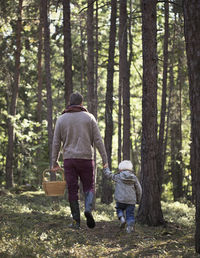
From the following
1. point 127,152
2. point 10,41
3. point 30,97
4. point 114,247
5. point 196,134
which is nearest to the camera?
point 196,134

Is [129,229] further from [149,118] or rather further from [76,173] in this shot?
[149,118]

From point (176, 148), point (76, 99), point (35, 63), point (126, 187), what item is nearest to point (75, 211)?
point (126, 187)

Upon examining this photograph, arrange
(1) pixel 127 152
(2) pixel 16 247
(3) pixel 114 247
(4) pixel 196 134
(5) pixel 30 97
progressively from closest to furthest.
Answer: (2) pixel 16 247, (4) pixel 196 134, (3) pixel 114 247, (1) pixel 127 152, (5) pixel 30 97

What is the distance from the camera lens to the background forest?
1155cm

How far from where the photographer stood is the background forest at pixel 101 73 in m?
11.5

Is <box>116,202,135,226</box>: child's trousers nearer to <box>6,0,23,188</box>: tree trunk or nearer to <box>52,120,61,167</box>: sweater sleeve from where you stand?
<box>52,120,61,167</box>: sweater sleeve

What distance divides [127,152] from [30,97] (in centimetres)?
1318

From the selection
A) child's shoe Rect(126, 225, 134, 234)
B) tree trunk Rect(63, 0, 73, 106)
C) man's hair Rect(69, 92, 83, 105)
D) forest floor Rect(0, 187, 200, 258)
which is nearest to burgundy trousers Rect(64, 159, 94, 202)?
forest floor Rect(0, 187, 200, 258)

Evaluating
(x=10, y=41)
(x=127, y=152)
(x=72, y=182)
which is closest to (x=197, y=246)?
(x=72, y=182)

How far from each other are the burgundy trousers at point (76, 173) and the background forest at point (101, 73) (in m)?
3.75

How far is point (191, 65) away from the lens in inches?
268

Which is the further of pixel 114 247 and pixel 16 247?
pixel 114 247

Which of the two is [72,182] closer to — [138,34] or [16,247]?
[16,247]

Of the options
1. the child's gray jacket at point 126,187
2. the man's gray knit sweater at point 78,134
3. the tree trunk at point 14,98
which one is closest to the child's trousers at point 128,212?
the child's gray jacket at point 126,187
